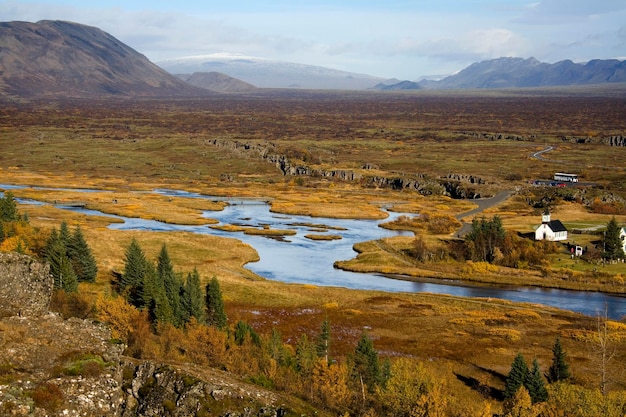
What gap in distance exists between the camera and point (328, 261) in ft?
312

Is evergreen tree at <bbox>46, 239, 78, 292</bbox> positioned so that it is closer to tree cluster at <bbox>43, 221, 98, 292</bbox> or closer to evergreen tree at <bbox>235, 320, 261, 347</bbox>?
tree cluster at <bbox>43, 221, 98, 292</bbox>

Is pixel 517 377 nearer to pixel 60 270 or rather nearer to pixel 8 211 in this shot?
pixel 60 270

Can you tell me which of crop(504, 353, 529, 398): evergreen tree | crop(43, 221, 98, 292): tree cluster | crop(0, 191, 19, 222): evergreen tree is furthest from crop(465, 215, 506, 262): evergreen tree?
crop(0, 191, 19, 222): evergreen tree

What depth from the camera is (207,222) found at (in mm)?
122000

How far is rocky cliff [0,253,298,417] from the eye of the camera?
1898 cm

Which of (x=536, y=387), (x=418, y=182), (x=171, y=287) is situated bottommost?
(x=536, y=387)

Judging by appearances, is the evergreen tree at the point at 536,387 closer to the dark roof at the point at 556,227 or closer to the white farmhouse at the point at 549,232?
the white farmhouse at the point at 549,232

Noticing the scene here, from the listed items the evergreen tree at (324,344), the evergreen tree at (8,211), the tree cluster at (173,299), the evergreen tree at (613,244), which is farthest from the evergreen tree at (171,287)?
the evergreen tree at (613,244)

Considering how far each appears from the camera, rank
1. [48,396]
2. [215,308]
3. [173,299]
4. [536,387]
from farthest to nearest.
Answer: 1. [215,308]
2. [173,299]
3. [536,387]
4. [48,396]

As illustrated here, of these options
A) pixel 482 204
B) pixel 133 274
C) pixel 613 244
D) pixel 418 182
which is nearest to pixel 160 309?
pixel 133 274

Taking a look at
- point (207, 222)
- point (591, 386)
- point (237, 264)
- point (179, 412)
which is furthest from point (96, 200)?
point (179, 412)

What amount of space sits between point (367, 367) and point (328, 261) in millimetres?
53815

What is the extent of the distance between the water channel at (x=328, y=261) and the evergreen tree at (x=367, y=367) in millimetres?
28875

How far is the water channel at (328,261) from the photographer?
77.2 meters
